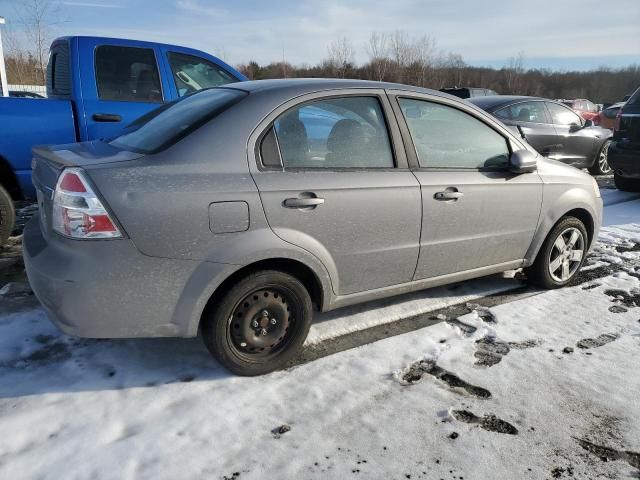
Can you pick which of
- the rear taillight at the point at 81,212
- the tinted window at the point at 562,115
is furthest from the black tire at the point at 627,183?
the rear taillight at the point at 81,212

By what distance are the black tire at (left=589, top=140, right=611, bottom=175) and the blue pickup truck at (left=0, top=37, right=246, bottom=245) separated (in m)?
7.51

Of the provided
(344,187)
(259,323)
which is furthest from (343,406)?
(344,187)

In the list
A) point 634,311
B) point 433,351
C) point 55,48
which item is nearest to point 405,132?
point 433,351

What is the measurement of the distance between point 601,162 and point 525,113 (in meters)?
2.49

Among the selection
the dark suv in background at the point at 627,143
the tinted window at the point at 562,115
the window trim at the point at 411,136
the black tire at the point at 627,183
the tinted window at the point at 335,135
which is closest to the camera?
the tinted window at the point at 335,135

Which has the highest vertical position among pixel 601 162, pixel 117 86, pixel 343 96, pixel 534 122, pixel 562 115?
pixel 117 86

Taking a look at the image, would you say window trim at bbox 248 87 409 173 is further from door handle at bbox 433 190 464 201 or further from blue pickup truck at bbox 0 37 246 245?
blue pickup truck at bbox 0 37 246 245

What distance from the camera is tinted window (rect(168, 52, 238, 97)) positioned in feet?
17.0

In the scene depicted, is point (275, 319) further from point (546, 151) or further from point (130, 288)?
point (546, 151)

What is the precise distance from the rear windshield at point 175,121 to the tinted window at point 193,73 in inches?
81.0

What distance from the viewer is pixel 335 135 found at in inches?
118

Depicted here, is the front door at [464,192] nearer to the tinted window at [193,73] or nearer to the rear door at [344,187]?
the rear door at [344,187]

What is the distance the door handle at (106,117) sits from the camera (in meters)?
4.59

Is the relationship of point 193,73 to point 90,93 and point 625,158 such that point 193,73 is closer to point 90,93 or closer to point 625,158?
point 90,93
